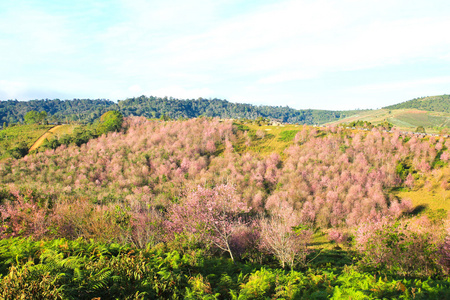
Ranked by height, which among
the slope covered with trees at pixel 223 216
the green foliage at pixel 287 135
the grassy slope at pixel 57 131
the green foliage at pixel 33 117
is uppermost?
the green foliage at pixel 33 117

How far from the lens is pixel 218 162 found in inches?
2788

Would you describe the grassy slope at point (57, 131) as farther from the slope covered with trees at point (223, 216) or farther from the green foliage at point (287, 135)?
the green foliage at point (287, 135)

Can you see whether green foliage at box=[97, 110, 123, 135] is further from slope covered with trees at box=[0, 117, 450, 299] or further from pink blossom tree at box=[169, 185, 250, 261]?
pink blossom tree at box=[169, 185, 250, 261]

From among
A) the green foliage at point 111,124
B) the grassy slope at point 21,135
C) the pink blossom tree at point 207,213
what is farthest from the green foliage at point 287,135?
the grassy slope at point 21,135

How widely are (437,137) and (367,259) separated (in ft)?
195

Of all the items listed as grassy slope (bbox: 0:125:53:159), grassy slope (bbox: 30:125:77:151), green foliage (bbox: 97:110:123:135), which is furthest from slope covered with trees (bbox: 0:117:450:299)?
grassy slope (bbox: 0:125:53:159)

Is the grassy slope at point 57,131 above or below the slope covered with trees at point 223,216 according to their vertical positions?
above

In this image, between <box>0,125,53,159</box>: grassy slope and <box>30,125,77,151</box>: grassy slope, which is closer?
<box>0,125,53,159</box>: grassy slope

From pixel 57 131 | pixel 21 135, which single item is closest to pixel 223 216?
pixel 57 131

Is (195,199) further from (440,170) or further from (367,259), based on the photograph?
(440,170)

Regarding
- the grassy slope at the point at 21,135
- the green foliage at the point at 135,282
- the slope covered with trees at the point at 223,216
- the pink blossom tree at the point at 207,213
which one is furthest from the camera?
the grassy slope at the point at 21,135

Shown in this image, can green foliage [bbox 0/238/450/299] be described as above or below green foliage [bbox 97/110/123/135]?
below

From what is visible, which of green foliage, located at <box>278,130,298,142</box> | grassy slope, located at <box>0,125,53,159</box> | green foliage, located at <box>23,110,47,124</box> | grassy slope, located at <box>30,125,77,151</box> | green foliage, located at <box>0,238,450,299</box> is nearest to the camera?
green foliage, located at <box>0,238,450,299</box>

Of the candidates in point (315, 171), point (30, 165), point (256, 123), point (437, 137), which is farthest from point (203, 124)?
point (437, 137)
